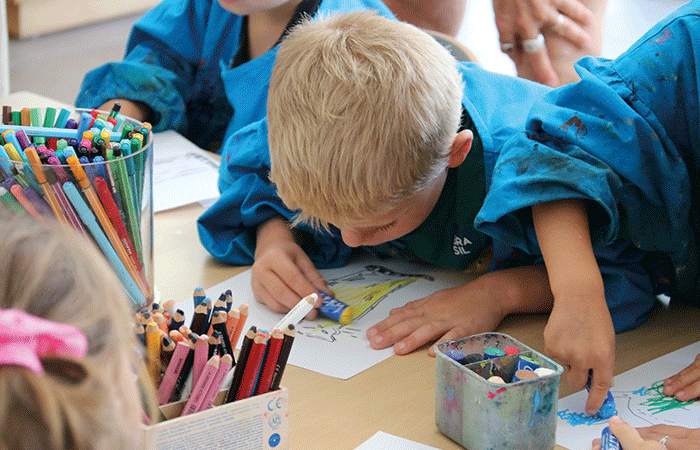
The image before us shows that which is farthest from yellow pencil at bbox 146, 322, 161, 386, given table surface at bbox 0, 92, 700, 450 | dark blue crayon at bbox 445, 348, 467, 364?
dark blue crayon at bbox 445, 348, 467, 364

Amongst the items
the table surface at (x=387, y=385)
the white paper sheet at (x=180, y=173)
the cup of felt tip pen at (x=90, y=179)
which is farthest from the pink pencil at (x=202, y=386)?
the white paper sheet at (x=180, y=173)

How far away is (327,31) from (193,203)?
445mm

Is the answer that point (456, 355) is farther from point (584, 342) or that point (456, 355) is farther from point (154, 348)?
point (154, 348)

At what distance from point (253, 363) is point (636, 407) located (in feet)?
1.13

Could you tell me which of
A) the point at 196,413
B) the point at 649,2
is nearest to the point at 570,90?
the point at 196,413

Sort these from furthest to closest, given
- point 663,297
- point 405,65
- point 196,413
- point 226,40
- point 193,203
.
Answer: point 226,40 → point 193,203 → point 663,297 → point 405,65 → point 196,413

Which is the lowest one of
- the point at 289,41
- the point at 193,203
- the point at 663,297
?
the point at 193,203

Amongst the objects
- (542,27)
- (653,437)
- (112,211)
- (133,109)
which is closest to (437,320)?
(653,437)

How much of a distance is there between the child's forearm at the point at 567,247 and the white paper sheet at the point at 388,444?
202 millimetres

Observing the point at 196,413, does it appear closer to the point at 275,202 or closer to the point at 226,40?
the point at 275,202

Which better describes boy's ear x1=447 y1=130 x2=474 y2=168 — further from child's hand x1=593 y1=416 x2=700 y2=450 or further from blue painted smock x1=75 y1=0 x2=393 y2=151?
blue painted smock x1=75 y1=0 x2=393 y2=151

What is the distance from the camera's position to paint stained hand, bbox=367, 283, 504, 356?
69cm

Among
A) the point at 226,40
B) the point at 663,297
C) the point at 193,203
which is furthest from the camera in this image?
the point at 226,40

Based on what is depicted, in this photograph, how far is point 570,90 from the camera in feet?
2.28
